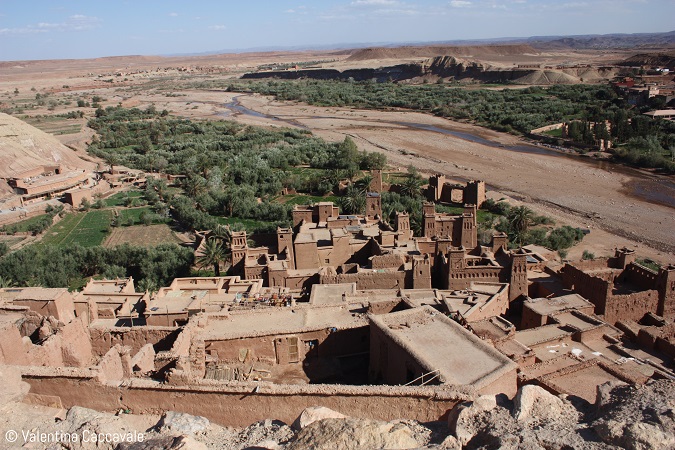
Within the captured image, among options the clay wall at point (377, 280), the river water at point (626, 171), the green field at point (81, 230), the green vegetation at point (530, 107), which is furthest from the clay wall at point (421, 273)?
the green vegetation at point (530, 107)

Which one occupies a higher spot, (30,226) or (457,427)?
(457,427)

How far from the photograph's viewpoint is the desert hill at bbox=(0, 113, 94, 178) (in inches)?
1951

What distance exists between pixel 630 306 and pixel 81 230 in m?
31.9

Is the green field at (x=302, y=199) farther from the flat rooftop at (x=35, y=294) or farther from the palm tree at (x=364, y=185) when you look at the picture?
the flat rooftop at (x=35, y=294)

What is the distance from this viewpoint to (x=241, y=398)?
34.3 feet

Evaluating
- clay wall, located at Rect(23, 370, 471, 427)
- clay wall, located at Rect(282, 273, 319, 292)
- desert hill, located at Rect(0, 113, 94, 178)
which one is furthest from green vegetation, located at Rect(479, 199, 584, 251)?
desert hill, located at Rect(0, 113, 94, 178)

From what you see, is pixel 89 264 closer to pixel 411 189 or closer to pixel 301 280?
pixel 301 280

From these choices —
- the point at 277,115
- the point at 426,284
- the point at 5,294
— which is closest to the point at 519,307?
the point at 426,284

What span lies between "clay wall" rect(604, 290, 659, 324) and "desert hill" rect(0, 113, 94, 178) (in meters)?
47.7

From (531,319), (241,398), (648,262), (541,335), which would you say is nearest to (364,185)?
(648,262)

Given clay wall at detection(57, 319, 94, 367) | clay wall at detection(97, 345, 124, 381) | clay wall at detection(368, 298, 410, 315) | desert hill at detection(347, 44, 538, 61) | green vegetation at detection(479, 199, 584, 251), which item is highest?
desert hill at detection(347, 44, 538, 61)

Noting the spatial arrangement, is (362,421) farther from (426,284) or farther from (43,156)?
(43,156)

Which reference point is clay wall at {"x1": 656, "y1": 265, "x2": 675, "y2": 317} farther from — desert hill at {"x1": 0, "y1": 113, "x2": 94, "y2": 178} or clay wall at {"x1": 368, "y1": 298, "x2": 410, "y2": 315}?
desert hill at {"x1": 0, "y1": 113, "x2": 94, "y2": 178}

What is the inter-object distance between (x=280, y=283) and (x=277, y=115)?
7393cm
